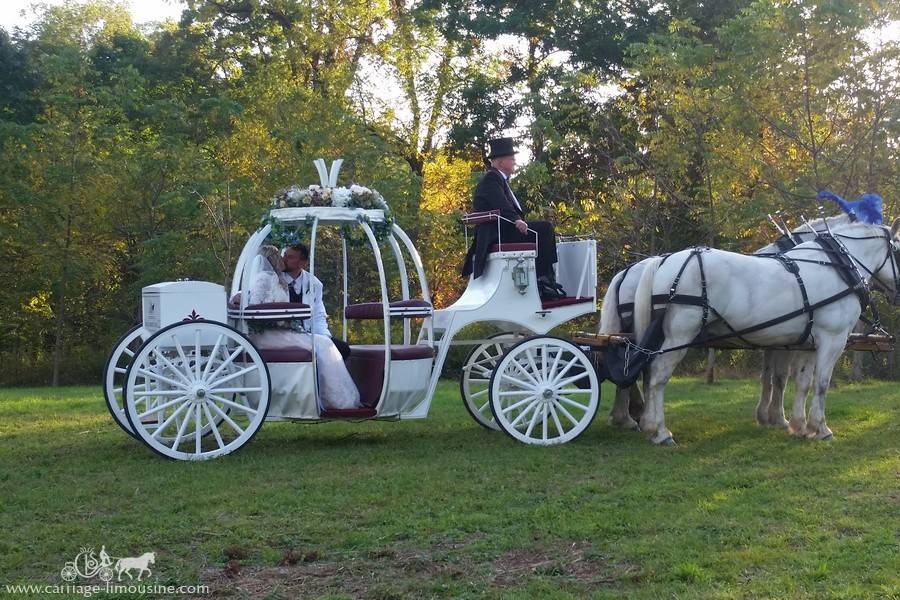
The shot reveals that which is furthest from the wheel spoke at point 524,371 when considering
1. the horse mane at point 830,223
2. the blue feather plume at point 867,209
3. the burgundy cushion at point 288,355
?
the blue feather plume at point 867,209

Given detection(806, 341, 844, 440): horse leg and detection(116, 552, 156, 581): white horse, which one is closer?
detection(116, 552, 156, 581): white horse

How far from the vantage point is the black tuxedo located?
885 cm

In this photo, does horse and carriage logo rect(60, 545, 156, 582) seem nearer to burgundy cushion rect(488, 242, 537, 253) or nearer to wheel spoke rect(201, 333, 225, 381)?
wheel spoke rect(201, 333, 225, 381)

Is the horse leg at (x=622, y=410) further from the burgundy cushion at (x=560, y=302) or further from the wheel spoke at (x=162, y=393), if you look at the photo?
the wheel spoke at (x=162, y=393)

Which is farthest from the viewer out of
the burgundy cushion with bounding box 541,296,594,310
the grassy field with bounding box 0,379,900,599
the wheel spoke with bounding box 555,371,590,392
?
the burgundy cushion with bounding box 541,296,594,310

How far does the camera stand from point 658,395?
8.54m

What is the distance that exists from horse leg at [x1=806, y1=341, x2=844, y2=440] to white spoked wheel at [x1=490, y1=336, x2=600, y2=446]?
1.91m

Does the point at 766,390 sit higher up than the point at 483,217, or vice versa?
the point at 483,217

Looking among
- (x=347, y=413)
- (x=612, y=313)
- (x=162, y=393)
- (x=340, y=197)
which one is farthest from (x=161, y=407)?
(x=612, y=313)

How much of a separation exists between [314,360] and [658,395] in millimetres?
2896

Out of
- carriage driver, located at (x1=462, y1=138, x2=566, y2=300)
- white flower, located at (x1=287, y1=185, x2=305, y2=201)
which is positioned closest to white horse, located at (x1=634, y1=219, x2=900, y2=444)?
carriage driver, located at (x1=462, y1=138, x2=566, y2=300)

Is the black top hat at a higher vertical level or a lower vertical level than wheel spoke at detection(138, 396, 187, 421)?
higher

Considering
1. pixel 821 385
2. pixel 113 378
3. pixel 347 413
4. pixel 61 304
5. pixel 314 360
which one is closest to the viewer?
pixel 113 378

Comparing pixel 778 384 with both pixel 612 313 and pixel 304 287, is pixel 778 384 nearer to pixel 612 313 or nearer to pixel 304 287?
pixel 612 313
